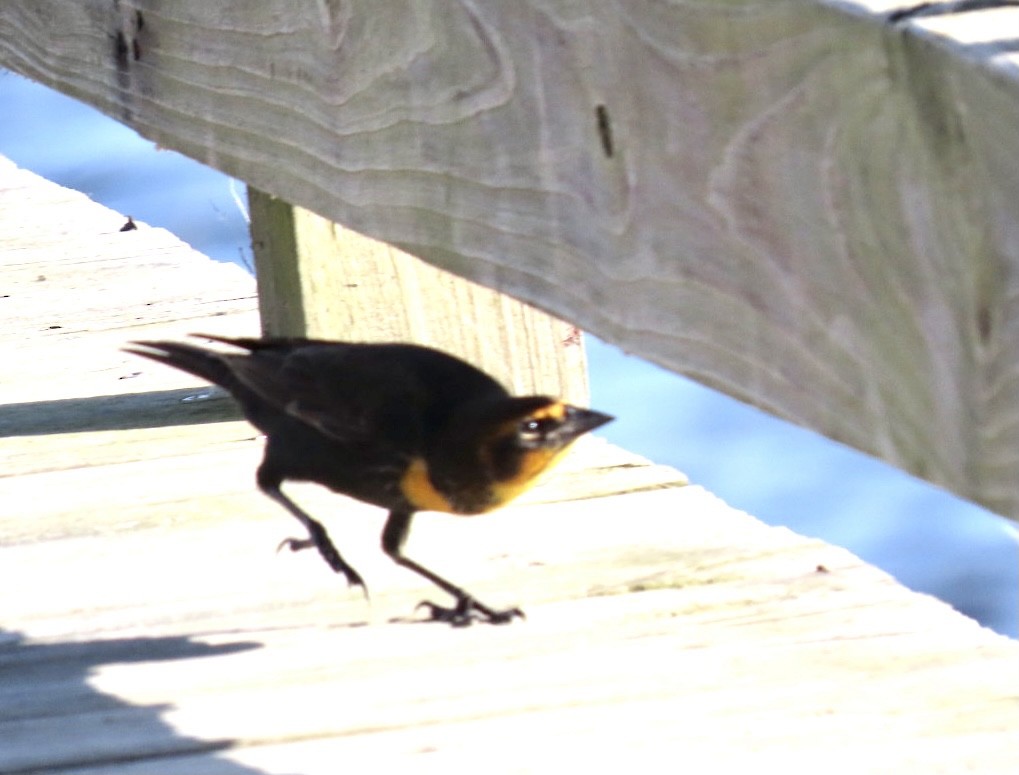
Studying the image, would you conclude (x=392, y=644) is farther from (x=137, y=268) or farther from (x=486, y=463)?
(x=137, y=268)

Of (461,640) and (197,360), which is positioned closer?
(461,640)

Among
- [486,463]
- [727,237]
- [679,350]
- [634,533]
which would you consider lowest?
[634,533]

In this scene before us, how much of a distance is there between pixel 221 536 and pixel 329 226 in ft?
2.29

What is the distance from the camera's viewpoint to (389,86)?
91.4 inches

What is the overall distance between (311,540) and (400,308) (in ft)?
2.86

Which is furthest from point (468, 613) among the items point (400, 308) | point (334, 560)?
point (400, 308)

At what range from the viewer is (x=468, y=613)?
2.72 metres

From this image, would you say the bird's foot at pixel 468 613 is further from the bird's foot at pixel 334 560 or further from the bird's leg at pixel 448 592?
the bird's foot at pixel 334 560

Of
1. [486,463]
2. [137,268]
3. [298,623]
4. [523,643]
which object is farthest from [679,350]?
[137,268]

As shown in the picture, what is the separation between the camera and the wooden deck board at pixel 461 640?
2.30 meters

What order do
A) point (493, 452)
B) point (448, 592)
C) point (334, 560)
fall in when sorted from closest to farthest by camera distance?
1. point (493, 452)
2. point (334, 560)
3. point (448, 592)

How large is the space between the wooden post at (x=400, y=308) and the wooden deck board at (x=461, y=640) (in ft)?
0.67

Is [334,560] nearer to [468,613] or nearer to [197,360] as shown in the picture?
[468,613]

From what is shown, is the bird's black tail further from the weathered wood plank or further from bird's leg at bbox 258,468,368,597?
the weathered wood plank
